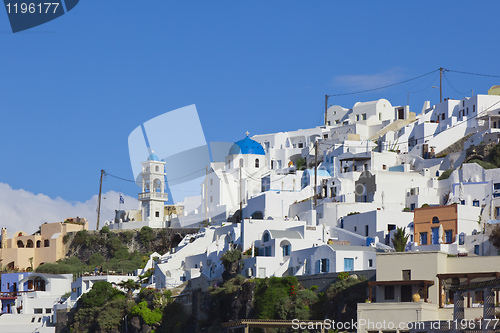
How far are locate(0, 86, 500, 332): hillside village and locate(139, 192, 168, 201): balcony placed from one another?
0.18 m

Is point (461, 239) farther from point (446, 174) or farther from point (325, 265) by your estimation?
point (446, 174)

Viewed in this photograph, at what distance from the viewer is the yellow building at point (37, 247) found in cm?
9625

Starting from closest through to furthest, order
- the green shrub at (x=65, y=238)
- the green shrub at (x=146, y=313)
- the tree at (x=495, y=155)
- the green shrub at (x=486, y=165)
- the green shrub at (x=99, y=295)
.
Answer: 1. the green shrub at (x=146, y=313)
2. the green shrub at (x=486, y=165)
3. the tree at (x=495, y=155)
4. the green shrub at (x=99, y=295)
5. the green shrub at (x=65, y=238)

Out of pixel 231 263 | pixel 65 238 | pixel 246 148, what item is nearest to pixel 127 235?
pixel 65 238

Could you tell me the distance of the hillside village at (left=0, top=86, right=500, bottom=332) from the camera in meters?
50.3

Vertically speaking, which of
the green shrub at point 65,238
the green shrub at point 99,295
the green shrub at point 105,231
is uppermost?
the green shrub at point 105,231

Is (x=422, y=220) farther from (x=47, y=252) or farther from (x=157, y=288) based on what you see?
(x=47, y=252)

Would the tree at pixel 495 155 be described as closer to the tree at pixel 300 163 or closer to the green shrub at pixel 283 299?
the green shrub at pixel 283 299

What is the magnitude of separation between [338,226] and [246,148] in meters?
28.1

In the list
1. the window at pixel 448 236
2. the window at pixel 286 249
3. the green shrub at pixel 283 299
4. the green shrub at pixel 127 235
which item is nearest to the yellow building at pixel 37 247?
the green shrub at pixel 127 235

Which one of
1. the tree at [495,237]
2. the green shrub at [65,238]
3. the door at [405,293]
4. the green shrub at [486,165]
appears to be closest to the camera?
the door at [405,293]

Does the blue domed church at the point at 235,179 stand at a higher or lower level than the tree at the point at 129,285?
higher

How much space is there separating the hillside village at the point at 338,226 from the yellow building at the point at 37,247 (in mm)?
132

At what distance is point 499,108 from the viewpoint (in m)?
83.8
